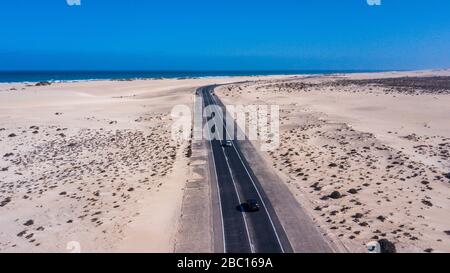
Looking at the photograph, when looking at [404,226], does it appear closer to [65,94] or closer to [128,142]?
[128,142]

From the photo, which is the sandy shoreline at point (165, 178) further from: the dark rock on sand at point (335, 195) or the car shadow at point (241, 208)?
the car shadow at point (241, 208)

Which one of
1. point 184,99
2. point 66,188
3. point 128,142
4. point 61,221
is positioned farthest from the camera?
point 184,99

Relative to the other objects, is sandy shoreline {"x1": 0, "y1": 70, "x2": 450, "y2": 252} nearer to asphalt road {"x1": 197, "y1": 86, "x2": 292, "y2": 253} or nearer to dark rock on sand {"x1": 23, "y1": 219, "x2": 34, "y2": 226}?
dark rock on sand {"x1": 23, "y1": 219, "x2": 34, "y2": 226}

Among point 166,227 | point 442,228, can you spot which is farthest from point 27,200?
point 442,228

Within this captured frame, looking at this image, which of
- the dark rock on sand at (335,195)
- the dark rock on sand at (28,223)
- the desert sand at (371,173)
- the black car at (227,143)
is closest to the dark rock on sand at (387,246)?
the desert sand at (371,173)

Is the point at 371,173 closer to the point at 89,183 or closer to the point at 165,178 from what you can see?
the point at 165,178

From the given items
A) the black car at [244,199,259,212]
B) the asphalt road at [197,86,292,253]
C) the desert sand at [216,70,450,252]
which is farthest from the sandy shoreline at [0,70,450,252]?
the black car at [244,199,259,212]
